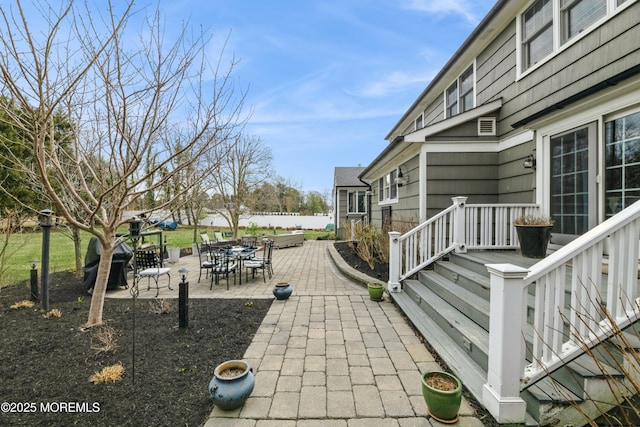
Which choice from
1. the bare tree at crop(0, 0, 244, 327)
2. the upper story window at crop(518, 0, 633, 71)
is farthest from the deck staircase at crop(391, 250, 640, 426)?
the bare tree at crop(0, 0, 244, 327)

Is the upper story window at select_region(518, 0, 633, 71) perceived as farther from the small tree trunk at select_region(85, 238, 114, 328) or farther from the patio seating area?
the small tree trunk at select_region(85, 238, 114, 328)

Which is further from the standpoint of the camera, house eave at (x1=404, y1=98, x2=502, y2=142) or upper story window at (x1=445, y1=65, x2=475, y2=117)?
upper story window at (x1=445, y1=65, x2=475, y2=117)

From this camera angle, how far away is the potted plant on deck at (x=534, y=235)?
404cm

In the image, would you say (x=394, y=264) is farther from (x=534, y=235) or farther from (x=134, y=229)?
(x=134, y=229)

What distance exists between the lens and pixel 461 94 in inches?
297

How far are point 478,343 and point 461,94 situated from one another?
6881 millimetres

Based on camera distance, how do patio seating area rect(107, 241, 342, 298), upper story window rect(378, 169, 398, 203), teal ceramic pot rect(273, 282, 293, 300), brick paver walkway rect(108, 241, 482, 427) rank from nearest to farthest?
brick paver walkway rect(108, 241, 482, 427), teal ceramic pot rect(273, 282, 293, 300), patio seating area rect(107, 241, 342, 298), upper story window rect(378, 169, 398, 203)

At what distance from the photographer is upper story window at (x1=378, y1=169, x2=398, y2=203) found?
8.85 metres

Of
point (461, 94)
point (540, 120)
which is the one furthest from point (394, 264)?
point (461, 94)

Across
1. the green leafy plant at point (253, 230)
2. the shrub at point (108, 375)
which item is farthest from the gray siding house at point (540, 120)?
the green leafy plant at point (253, 230)

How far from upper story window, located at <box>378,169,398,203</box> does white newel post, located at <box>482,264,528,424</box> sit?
670cm

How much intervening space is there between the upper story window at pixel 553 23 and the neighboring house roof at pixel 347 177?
40.4 feet

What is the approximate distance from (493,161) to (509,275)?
17.0 feet

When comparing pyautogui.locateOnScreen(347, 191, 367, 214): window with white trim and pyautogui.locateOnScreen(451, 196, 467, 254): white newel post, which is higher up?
pyautogui.locateOnScreen(347, 191, 367, 214): window with white trim
